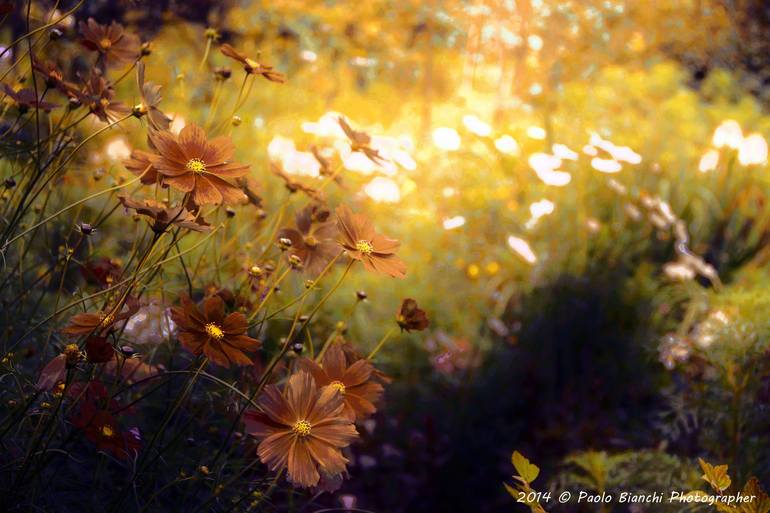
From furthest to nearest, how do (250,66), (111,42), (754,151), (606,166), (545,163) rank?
1. (754,151)
2. (545,163)
3. (606,166)
4. (111,42)
5. (250,66)

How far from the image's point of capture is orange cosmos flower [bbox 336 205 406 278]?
3.92 ft

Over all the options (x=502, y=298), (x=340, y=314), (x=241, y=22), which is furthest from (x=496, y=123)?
(x=340, y=314)

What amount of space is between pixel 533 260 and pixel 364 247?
5.62 feet

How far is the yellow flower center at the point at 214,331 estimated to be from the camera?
1.10m

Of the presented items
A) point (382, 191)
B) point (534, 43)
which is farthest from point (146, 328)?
point (534, 43)

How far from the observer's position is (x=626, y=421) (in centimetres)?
281

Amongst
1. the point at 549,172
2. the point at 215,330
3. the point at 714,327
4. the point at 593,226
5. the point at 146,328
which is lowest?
the point at 593,226

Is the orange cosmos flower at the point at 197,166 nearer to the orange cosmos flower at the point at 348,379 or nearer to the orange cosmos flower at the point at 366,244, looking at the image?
the orange cosmos flower at the point at 366,244

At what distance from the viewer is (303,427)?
1092mm

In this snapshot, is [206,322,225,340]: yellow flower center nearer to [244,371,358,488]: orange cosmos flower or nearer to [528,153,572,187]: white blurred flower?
[244,371,358,488]: orange cosmos flower

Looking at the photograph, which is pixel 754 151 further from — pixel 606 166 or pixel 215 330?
pixel 215 330

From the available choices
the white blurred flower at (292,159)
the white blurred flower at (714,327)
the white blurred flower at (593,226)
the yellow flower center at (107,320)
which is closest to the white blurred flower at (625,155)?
the white blurred flower at (593,226)

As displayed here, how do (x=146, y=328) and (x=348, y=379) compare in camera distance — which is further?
(x=146, y=328)

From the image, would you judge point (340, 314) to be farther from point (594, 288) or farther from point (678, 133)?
point (678, 133)
